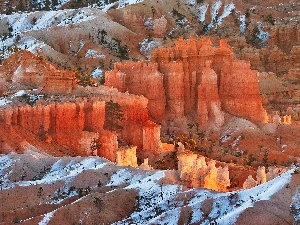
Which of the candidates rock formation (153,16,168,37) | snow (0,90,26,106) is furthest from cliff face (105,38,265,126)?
rock formation (153,16,168,37)

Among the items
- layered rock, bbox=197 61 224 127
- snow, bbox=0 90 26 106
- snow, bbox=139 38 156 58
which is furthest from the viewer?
snow, bbox=139 38 156 58

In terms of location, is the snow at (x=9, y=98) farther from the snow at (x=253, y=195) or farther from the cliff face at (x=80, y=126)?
the snow at (x=253, y=195)

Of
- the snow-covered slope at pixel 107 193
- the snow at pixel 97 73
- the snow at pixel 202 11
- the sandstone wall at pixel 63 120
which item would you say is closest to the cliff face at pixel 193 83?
the sandstone wall at pixel 63 120

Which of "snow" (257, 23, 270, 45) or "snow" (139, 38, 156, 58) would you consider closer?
"snow" (139, 38, 156, 58)

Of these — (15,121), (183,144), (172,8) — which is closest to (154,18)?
(172,8)

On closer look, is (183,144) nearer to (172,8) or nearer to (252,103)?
(252,103)

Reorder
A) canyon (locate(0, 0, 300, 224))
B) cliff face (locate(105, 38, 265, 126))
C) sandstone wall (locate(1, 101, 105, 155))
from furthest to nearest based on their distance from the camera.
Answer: cliff face (locate(105, 38, 265, 126)), sandstone wall (locate(1, 101, 105, 155)), canyon (locate(0, 0, 300, 224))

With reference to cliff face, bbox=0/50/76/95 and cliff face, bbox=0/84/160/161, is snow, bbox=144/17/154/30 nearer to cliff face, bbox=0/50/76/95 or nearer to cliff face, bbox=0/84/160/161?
cliff face, bbox=0/50/76/95

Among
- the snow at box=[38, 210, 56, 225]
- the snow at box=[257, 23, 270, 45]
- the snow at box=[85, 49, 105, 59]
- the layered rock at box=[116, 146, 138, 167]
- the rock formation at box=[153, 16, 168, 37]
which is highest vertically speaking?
the rock formation at box=[153, 16, 168, 37]
